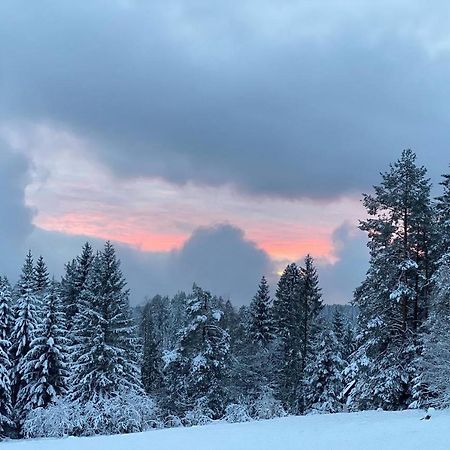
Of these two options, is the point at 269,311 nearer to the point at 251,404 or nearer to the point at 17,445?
the point at 251,404

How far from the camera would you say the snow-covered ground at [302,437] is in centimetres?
1360

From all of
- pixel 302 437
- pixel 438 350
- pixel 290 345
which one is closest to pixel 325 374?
pixel 290 345

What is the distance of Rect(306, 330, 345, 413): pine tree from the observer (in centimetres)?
3731

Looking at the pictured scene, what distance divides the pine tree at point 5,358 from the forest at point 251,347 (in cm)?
12

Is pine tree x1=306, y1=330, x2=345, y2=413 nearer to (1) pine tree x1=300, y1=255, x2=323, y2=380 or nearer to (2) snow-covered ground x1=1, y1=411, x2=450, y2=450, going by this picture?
(1) pine tree x1=300, y1=255, x2=323, y2=380

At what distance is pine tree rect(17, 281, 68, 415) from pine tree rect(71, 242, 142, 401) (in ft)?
6.46

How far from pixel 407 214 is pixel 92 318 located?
18.8 meters

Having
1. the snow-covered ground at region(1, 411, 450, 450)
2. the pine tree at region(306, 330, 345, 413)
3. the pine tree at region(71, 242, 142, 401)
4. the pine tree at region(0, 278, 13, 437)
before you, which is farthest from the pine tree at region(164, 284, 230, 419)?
the snow-covered ground at region(1, 411, 450, 450)

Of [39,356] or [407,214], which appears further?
[39,356]

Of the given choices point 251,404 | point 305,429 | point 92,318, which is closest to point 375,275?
point 305,429

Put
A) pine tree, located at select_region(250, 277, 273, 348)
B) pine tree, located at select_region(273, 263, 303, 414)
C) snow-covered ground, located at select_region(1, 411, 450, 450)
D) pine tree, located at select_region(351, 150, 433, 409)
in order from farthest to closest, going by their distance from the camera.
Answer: pine tree, located at select_region(250, 277, 273, 348), pine tree, located at select_region(273, 263, 303, 414), pine tree, located at select_region(351, 150, 433, 409), snow-covered ground, located at select_region(1, 411, 450, 450)

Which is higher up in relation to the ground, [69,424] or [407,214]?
[407,214]

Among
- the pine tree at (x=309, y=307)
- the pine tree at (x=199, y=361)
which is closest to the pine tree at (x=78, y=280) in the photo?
the pine tree at (x=199, y=361)

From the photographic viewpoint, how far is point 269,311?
43688 mm
